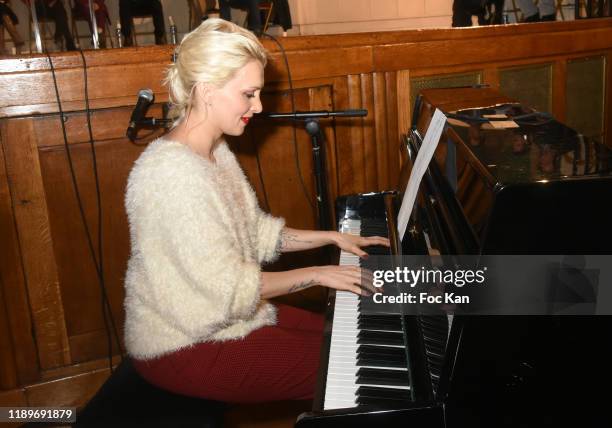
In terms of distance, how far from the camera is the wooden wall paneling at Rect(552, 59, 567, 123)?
3.35 meters

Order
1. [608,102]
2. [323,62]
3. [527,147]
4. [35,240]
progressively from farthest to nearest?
[608,102], [323,62], [35,240], [527,147]

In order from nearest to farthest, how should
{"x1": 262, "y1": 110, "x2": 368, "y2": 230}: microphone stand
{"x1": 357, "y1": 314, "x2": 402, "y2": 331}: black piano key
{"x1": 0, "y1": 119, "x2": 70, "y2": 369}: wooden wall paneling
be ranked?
1. {"x1": 357, "y1": 314, "x2": 402, "y2": 331}: black piano key
2. {"x1": 262, "y1": 110, "x2": 368, "y2": 230}: microphone stand
3. {"x1": 0, "y1": 119, "x2": 70, "y2": 369}: wooden wall paneling

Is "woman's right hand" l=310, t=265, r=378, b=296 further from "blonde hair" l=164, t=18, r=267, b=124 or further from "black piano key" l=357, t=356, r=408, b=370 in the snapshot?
"blonde hair" l=164, t=18, r=267, b=124

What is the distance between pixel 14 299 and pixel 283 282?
4.77ft

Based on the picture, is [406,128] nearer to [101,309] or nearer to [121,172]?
[121,172]

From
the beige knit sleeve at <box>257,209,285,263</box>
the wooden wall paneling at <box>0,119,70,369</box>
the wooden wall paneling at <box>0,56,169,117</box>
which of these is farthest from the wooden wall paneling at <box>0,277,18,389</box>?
the beige knit sleeve at <box>257,209,285,263</box>

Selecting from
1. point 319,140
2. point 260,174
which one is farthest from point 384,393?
point 260,174

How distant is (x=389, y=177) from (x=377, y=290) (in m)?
1.59

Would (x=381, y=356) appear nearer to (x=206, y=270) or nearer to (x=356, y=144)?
(x=206, y=270)

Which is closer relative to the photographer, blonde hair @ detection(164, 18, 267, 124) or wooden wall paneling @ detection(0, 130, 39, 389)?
blonde hair @ detection(164, 18, 267, 124)

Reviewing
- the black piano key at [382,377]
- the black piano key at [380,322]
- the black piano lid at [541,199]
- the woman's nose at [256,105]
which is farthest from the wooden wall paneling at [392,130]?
the black piano key at [382,377]

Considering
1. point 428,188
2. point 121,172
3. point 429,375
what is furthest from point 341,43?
point 429,375

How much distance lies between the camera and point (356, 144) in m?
2.85

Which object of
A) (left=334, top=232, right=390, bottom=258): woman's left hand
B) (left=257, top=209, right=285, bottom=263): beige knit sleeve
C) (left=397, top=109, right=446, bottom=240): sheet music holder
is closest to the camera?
(left=397, top=109, right=446, bottom=240): sheet music holder
